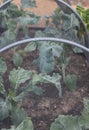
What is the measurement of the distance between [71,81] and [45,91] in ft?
0.57

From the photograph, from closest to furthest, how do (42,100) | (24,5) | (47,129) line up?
(47,129)
(42,100)
(24,5)

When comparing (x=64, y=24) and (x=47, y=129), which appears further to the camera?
(x=64, y=24)

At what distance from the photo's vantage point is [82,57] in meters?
2.16

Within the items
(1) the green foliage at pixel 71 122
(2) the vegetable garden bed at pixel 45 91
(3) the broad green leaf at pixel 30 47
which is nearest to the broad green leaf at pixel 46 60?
(2) the vegetable garden bed at pixel 45 91

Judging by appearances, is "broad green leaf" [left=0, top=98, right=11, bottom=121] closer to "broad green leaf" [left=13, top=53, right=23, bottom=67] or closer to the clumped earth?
the clumped earth

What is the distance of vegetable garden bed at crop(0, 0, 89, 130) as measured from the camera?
1.53m

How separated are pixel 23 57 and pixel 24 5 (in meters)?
0.30

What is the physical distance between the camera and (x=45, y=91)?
1.91 metres

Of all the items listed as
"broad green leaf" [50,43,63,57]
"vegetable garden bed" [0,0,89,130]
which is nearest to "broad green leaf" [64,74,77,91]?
"vegetable garden bed" [0,0,89,130]

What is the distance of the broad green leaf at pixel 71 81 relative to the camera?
70.7 inches

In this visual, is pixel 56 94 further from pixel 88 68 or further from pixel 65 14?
pixel 65 14

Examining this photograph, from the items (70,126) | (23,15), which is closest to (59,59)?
(23,15)

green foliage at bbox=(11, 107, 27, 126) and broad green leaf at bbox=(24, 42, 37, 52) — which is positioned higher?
broad green leaf at bbox=(24, 42, 37, 52)

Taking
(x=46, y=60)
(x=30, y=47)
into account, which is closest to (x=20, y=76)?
(x=46, y=60)
